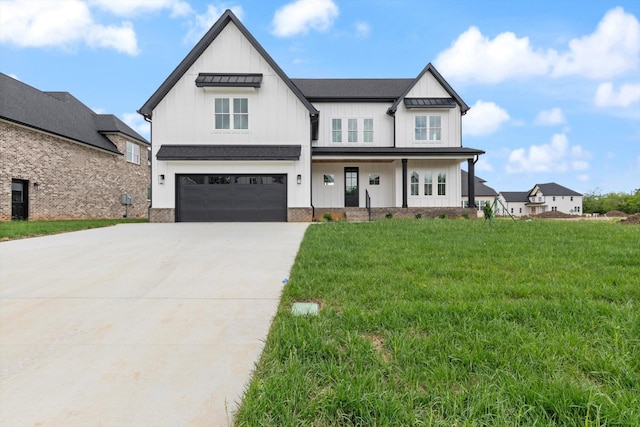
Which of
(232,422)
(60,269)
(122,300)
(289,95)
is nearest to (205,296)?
(122,300)

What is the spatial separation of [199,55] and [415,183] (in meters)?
13.3

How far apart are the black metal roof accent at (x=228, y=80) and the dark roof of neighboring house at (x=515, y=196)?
72372mm

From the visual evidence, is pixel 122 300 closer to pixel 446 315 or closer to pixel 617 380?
pixel 446 315

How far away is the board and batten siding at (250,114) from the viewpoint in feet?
50.0

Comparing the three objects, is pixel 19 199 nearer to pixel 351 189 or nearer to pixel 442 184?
pixel 351 189

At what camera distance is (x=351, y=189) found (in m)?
18.8

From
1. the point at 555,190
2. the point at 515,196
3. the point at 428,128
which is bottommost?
the point at 515,196

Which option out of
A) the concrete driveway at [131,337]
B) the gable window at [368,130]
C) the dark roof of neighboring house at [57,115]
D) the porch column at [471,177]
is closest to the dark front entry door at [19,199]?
the dark roof of neighboring house at [57,115]

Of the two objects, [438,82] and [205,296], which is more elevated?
[438,82]

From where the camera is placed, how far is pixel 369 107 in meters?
19.0

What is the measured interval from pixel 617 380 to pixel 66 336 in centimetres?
443

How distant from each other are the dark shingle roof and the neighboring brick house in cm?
1469

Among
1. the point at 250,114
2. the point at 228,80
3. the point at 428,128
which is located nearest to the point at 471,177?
the point at 428,128

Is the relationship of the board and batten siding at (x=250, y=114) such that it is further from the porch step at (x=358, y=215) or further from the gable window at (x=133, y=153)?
the gable window at (x=133, y=153)
